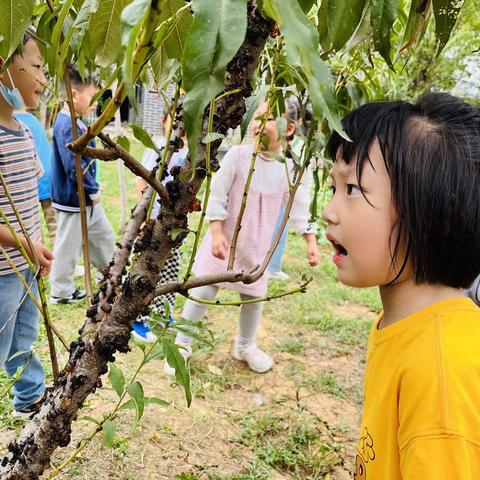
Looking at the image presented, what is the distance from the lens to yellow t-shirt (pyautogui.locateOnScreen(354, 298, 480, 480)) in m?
0.73

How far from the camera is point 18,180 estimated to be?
173 cm

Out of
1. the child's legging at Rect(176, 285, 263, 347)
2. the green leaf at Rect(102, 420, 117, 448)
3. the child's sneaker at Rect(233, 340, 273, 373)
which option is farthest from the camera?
the child's sneaker at Rect(233, 340, 273, 373)

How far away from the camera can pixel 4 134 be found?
166cm

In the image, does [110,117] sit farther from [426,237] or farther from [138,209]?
[426,237]

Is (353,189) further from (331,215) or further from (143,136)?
(143,136)

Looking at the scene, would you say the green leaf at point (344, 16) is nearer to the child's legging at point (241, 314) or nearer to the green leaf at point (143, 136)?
the green leaf at point (143, 136)

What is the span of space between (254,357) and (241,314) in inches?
9.5

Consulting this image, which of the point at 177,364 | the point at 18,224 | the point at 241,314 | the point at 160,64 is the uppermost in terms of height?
the point at 160,64

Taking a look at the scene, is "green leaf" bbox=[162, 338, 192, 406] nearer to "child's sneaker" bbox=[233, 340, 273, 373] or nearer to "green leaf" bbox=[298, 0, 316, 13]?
"green leaf" bbox=[298, 0, 316, 13]

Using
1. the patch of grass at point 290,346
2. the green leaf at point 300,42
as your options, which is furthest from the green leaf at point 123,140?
the patch of grass at point 290,346

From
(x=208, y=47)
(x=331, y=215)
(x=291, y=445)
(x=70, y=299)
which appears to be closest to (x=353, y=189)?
(x=331, y=215)

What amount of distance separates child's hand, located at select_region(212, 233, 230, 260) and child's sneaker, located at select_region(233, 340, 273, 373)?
2.09 ft

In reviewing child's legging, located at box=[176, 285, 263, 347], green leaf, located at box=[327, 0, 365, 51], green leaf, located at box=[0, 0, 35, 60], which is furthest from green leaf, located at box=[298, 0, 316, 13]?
child's legging, located at box=[176, 285, 263, 347]

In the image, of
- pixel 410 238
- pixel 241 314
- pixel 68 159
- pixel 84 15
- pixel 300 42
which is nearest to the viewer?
pixel 300 42
